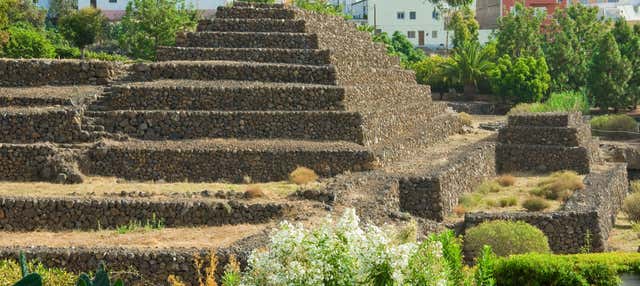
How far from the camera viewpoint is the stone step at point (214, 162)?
28.0 metres

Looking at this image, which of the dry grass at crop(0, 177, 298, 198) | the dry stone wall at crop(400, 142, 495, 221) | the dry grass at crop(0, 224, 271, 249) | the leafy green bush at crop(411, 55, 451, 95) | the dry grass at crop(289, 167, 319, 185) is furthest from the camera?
the leafy green bush at crop(411, 55, 451, 95)

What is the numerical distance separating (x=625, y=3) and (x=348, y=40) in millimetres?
62644

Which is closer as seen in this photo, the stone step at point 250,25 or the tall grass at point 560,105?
the stone step at point 250,25

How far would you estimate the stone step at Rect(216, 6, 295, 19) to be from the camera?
36688 mm

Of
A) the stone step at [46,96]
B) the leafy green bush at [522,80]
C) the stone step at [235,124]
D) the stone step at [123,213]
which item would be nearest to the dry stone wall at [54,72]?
the stone step at [46,96]

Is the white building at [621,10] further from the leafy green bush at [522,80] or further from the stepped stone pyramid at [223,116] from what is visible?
the stepped stone pyramid at [223,116]

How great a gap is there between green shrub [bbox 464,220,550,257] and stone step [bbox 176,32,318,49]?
13.0 meters

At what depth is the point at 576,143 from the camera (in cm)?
3716

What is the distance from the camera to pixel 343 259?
8859 millimetres

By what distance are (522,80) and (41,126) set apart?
31473mm

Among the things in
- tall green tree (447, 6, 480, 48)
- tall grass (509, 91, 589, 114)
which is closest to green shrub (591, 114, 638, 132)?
tall grass (509, 91, 589, 114)

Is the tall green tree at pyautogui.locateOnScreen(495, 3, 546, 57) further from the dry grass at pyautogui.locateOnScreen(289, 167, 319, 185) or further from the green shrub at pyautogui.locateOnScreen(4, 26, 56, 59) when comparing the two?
the dry grass at pyautogui.locateOnScreen(289, 167, 319, 185)

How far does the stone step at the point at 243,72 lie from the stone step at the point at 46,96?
6.58ft

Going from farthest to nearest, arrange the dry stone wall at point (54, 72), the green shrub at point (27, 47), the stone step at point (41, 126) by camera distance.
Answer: the green shrub at point (27, 47), the dry stone wall at point (54, 72), the stone step at point (41, 126)
